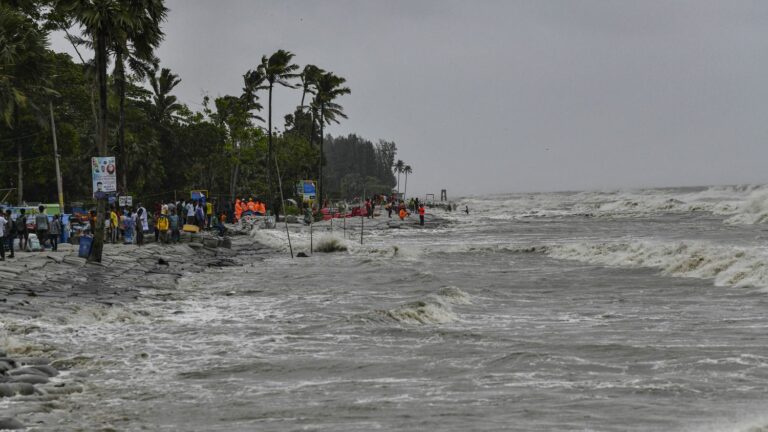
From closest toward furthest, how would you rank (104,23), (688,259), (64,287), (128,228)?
(64,287), (104,23), (688,259), (128,228)

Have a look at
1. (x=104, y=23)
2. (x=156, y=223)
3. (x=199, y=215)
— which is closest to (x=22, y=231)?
(x=104, y=23)

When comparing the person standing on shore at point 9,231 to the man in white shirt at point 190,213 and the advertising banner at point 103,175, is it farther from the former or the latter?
the man in white shirt at point 190,213

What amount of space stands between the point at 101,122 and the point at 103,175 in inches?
58.6

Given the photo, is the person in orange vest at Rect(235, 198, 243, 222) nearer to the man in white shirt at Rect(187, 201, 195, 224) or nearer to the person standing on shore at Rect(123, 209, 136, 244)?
the man in white shirt at Rect(187, 201, 195, 224)

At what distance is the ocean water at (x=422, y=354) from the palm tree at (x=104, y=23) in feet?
12.9

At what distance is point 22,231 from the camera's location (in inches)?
859

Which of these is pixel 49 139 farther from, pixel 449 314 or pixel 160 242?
pixel 449 314

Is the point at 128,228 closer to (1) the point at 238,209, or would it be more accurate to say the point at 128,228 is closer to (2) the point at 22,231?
(2) the point at 22,231

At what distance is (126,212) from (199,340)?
731 inches

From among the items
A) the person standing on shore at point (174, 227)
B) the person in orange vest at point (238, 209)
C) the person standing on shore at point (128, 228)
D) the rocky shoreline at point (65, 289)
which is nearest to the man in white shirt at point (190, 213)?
the rocky shoreline at point (65, 289)

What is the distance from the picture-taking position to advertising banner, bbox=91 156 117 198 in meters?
18.9

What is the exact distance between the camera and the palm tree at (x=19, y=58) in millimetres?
24141

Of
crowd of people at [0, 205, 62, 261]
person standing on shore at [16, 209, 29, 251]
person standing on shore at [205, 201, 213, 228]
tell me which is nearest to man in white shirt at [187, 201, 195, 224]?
person standing on shore at [205, 201, 213, 228]

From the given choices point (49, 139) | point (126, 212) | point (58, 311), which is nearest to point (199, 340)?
point (58, 311)
